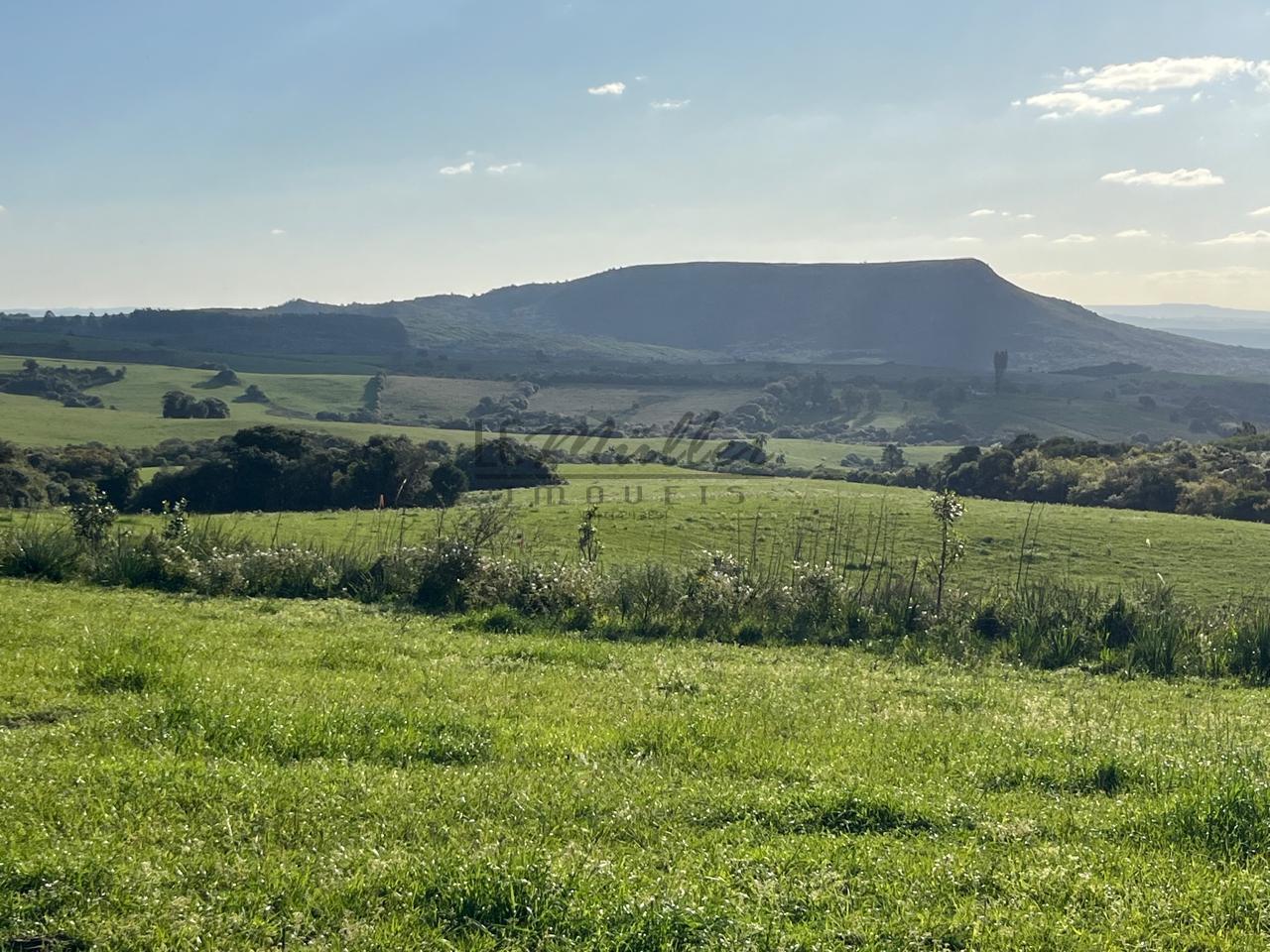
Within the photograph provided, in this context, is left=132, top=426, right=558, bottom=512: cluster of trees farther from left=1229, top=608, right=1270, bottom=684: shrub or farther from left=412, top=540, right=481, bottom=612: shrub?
left=1229, top=608, right=1270, bottom=684: shrub

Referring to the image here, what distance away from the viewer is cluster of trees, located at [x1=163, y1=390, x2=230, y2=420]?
324 feet

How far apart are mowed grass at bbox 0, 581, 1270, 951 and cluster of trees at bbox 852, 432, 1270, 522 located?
155 ft

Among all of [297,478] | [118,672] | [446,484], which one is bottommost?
[446,484]

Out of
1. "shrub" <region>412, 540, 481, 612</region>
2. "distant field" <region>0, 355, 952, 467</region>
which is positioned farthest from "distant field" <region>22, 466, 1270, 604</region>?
"distant field" <region>0, 355, 952, 467</region>

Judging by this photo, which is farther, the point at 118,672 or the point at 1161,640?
the point at 1161,640

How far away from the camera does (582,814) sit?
686 centimetres

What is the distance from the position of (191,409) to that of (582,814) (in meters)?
102

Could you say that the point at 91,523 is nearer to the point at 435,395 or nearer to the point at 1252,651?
the point at 1252,651

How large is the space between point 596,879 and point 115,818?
2874mm

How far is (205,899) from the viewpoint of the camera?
527cm

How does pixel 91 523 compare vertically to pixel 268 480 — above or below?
above

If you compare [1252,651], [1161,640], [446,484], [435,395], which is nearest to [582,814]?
[1161,640]

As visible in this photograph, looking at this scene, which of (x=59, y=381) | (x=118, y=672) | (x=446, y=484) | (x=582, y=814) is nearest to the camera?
(x=582, y=814)

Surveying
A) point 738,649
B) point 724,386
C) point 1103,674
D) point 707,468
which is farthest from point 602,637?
point 724,386
